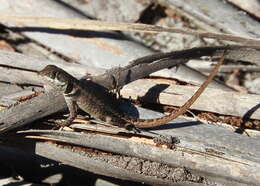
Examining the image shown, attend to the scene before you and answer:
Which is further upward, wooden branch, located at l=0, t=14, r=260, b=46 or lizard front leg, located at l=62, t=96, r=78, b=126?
wooden branch, located at l=0, t=14, r=260, b=46

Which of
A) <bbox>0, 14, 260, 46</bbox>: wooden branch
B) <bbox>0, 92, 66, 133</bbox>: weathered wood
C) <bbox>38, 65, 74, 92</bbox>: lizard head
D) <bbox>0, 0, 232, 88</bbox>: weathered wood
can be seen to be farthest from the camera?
<bbox>0, 0, 232, 88</bbox>: weathered wood

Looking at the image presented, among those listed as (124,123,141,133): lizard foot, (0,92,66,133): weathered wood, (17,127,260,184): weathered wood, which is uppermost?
(0,92,66,133): weathered wood

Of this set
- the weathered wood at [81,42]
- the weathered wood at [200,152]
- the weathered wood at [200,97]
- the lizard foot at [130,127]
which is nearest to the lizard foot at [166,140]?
the weathered wood at [200,152]

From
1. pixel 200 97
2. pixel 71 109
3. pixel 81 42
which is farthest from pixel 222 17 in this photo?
pixel 71 109

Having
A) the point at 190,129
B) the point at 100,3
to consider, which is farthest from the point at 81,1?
the point at 190,129

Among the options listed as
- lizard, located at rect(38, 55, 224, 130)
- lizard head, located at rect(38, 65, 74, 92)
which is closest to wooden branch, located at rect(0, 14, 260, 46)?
lizard, located at rect(38, 55, 224, 130)

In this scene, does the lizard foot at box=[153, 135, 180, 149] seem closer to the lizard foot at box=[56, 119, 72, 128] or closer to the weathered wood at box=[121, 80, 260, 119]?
the weathered wood at box=[121, 80, 260, 119]

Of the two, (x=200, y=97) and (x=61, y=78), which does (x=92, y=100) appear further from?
(x=200, y=97)
